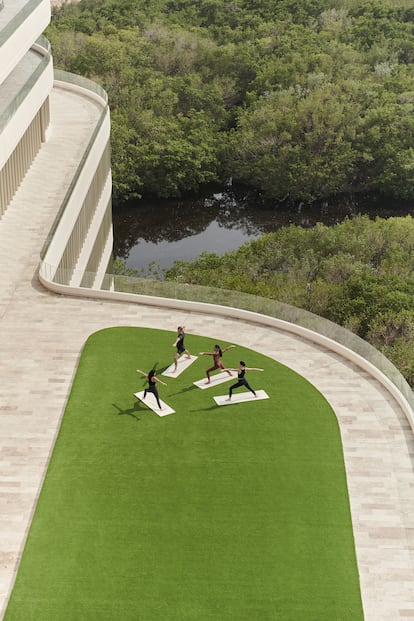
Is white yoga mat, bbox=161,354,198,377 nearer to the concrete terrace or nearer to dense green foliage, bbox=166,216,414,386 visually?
the concrete terrace

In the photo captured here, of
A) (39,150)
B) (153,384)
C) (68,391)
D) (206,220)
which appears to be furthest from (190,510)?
(206,220)

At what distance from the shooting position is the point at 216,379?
30.1m

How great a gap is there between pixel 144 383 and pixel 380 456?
25.9ft

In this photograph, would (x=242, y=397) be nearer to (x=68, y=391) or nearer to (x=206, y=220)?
(x=68, y=391)

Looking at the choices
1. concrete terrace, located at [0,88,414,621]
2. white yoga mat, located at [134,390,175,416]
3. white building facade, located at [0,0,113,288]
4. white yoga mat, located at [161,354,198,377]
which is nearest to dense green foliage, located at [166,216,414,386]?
white building facade, located at [0,0,113,288]

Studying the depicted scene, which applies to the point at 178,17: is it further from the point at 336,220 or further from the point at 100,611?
the point at 100,611

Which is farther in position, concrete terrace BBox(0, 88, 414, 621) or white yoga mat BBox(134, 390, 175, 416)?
white yoga mat BBox(134, 390, 175, 416)

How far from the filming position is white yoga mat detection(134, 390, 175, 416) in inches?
1119

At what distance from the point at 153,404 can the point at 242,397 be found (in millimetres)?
Answer: 2813

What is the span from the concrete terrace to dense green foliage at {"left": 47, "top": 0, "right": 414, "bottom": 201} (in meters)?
30.7

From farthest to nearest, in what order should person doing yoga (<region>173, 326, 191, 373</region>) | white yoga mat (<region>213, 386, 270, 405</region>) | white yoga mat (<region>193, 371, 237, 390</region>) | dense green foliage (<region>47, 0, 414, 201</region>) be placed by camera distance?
dense green foliage (<region>47, 0, 414, 201</region>) < person doing yoga (<region>173, 326, 191, 373</region>) < white yoga mat (<region>193, 371, 237, 390</region>) < white yoga mat (<region>213, 386, 270, 405</region>)

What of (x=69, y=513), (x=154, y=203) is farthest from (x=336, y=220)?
(x=69, y=513)

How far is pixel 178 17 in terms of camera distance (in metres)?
92.9

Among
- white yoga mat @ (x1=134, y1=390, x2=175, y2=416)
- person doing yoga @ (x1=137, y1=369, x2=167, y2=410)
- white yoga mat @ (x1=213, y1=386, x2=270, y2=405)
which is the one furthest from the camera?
white yoga mat @ (x1=213, y1=386, x2=270, y2=405)
